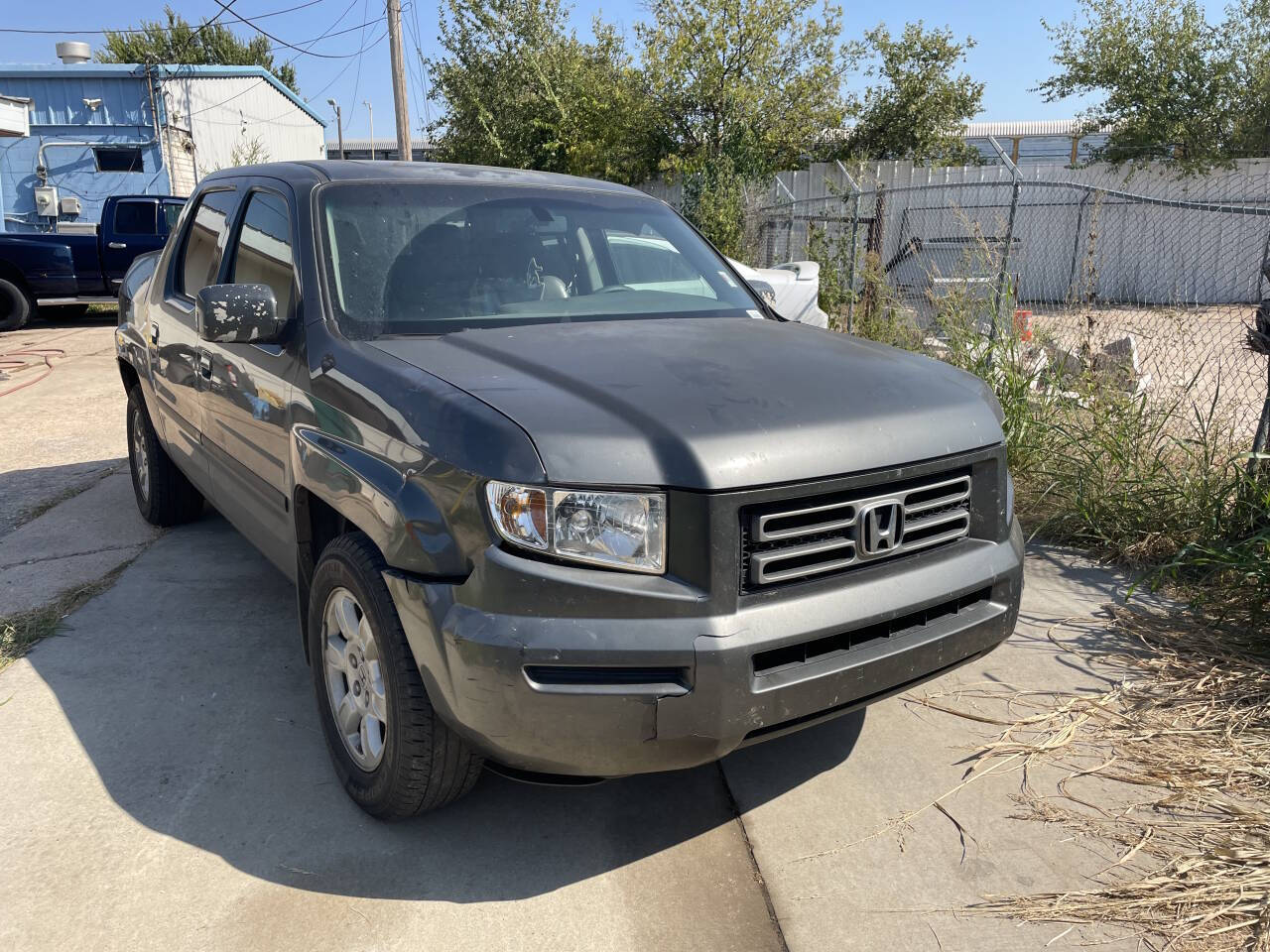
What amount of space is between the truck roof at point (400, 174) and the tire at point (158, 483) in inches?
71.7

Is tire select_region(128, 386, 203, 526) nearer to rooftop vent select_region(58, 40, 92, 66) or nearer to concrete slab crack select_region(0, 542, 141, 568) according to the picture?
concrete slab crack select_region(0, 542, 141, 568)

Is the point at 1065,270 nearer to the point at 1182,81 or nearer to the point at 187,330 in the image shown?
the point at 1182,81

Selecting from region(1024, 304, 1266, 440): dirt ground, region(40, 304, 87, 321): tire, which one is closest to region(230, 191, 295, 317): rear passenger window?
region(1024, 304, 1266, 440): dirt ground

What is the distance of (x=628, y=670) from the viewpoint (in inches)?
85.0

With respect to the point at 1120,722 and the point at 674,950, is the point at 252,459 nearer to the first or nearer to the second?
the point at 674,950

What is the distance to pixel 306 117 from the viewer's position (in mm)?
31344

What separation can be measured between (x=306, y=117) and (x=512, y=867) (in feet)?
109

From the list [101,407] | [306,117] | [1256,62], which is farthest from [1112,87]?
[306,117]

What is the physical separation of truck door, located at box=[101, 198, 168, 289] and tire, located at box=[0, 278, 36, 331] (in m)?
1.11

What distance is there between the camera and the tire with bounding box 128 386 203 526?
16.9 feet

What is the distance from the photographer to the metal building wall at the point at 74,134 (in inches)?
880

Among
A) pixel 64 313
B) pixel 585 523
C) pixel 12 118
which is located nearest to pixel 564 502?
pixel 585 523

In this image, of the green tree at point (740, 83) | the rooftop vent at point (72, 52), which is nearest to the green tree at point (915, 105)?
the green tree at point (740, 83)

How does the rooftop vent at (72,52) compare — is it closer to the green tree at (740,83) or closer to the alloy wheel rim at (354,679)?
the green tree at (740,83)
